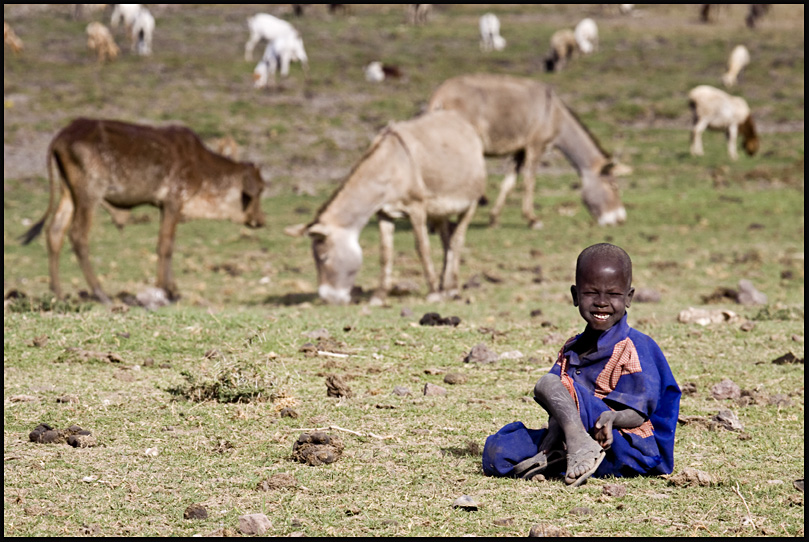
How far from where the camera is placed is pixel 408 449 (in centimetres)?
524

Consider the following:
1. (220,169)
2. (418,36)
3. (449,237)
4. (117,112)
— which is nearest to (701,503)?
(449,237)

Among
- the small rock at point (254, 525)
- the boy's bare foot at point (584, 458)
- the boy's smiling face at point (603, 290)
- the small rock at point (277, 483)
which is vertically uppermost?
the boy's smiling face at point (603, 290)

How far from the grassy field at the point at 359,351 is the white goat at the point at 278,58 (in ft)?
9.93

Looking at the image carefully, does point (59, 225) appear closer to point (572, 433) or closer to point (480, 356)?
point (480, 356)

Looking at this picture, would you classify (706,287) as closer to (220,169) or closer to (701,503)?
(220,169)

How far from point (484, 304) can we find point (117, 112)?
17.2 metres

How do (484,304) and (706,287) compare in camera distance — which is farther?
(706,287)

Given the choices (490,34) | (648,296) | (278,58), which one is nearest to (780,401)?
(648,296)

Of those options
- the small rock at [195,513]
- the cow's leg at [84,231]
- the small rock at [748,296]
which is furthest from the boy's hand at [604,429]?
the cow's leg at [84,231]

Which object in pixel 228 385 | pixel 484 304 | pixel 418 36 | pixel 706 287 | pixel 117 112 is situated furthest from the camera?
pixel 418 36

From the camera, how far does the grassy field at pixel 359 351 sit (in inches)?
172

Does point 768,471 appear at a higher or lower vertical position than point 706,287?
higher

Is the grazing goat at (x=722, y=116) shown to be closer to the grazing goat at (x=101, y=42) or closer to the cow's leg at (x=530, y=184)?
the cow's leg at (x=530, y=184)

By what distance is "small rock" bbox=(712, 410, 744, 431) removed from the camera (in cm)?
564
